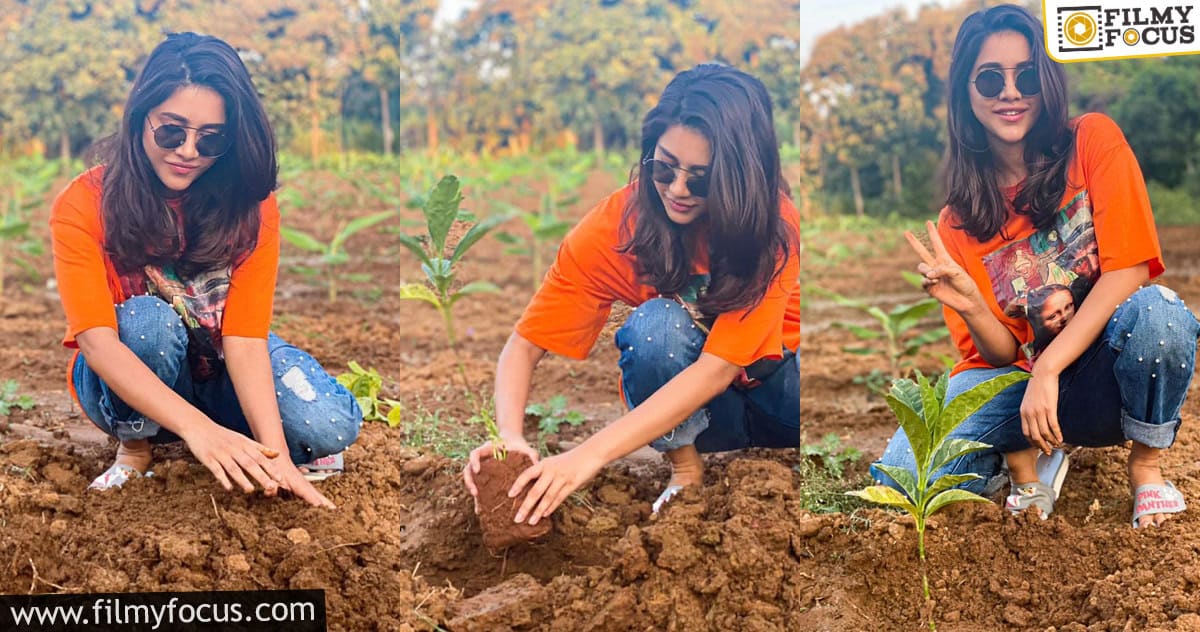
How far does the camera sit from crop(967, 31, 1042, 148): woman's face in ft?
7.43

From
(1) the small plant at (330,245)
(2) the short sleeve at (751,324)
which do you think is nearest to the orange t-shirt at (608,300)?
(2) the short sleeve at (751,324)

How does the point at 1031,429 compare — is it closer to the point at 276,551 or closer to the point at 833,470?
the point at 833,470

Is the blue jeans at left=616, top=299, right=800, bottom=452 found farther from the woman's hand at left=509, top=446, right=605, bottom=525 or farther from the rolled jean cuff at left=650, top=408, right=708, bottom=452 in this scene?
the woman's hand at left=509, top=446, right=605, bottom=525

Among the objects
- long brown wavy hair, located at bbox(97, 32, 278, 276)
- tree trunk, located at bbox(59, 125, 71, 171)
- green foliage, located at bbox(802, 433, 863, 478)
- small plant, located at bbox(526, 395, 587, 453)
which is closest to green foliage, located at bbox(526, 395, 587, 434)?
small plant, located at bbox(526, 395, 587, 453)

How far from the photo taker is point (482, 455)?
2.22 meters

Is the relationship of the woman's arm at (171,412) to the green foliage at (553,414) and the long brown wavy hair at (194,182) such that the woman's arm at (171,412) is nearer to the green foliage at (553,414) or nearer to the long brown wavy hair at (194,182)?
the long brown wavy hair at (194,182)

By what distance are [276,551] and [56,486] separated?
0.54 m

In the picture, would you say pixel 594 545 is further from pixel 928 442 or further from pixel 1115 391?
pixel 1115 391

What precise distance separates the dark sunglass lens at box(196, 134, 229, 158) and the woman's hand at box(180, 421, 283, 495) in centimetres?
55

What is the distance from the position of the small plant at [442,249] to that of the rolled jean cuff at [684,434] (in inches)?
13.4

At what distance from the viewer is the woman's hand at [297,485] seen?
2.27m

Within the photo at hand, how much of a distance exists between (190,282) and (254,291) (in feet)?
0.45

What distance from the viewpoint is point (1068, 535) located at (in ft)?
7.26

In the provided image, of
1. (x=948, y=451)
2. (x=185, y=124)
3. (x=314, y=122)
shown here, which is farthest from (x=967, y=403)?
(x=185, y=124)
